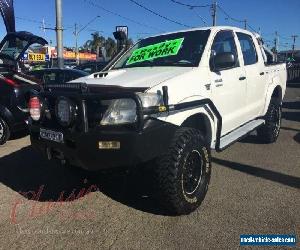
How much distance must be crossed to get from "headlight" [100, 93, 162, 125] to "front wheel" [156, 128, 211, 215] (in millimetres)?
484

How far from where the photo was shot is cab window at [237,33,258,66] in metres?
5.99

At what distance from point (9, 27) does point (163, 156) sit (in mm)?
12480

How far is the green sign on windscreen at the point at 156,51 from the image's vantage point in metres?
5.11

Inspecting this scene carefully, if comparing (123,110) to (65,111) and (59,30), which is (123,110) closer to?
(65,111)

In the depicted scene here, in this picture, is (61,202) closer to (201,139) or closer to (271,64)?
(201,139)

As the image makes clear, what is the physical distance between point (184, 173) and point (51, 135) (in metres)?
1.39

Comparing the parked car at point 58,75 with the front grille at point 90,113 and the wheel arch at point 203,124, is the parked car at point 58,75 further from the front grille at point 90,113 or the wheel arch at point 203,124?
the front grille at point 90,113

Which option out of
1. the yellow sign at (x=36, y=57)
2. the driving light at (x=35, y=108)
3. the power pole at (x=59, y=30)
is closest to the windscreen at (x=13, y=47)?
the driving light at (x=35, y=108)

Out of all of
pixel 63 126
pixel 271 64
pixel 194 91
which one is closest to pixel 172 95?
pixel 194 91

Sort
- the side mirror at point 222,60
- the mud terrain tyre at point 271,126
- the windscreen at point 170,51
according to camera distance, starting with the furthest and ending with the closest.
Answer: the mud terrain tyre at point 271,126 → the windscreen at point 170,51 → the side mirror at point 222,60

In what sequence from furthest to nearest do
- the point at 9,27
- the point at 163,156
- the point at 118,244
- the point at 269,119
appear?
the point at 9,27 < the point at 269,119 < the point at 163,156 < the point at 118,244

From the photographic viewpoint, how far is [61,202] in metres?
4.56

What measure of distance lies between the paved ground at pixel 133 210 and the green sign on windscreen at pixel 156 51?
5.37ft

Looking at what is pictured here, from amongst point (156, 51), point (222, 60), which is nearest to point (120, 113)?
point (222, 60)
